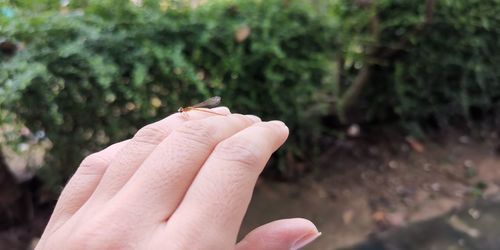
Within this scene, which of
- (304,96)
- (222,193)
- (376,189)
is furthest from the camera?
(376,189)

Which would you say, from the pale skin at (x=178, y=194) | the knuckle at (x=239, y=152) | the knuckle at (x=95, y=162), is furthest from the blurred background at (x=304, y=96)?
the knuckle at (x=239, y=152)

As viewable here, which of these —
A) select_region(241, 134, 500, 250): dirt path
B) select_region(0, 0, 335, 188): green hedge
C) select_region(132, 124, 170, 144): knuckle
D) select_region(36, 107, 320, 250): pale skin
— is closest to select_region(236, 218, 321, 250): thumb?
select_region(36, 107, 320, 250): pale skin

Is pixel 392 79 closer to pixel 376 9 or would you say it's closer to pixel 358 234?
pixel 376 9

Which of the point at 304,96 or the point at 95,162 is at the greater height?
the point at 95,162

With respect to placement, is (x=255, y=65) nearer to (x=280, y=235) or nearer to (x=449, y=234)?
(x=449, y=234)

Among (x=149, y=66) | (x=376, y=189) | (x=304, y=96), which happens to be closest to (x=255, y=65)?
(x=304, y=96)

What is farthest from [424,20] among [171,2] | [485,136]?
[171,2]
